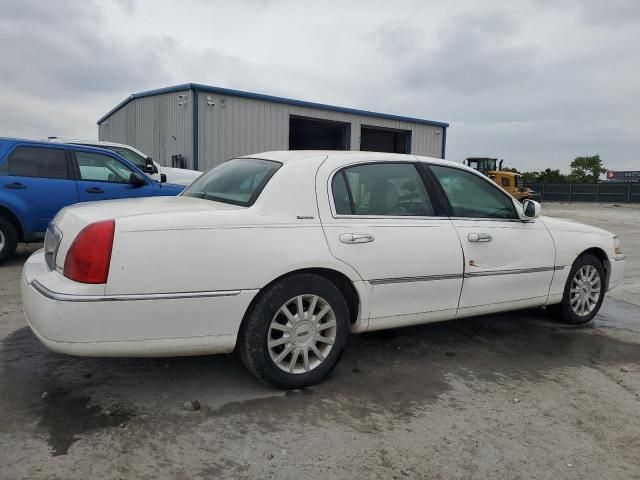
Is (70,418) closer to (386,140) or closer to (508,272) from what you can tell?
(508,272)

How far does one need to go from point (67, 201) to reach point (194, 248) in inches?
210

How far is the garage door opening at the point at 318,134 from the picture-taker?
21.4 meters

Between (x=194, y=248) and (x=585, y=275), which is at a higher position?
(x=194, y=248)

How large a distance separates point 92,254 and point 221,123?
1466 centimetres

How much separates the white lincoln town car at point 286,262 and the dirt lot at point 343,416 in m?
0.35

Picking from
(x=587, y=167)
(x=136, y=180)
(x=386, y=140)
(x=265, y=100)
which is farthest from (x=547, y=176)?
(x=136, y=180)

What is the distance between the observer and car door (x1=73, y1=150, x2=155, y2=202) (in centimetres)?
750

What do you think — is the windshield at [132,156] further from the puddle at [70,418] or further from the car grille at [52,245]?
the puddle at [70,418]

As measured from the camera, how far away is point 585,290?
16.0ft

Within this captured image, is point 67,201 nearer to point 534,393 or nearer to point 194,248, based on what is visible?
point 194,248

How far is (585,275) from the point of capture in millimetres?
4852

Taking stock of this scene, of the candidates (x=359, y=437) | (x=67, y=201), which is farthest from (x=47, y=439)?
(x=67, y=201)

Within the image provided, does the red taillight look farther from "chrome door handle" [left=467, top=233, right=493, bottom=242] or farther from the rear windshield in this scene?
"chrome door handle" [left=467, top=233, right=493, bottom=242]

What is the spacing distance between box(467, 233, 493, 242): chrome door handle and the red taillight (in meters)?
2.46
